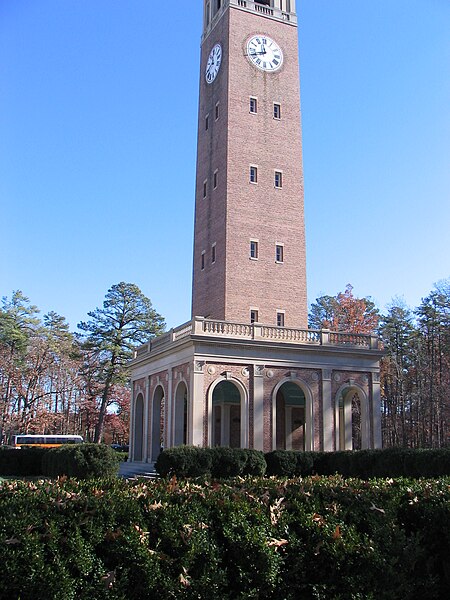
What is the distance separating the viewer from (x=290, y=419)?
4022cm

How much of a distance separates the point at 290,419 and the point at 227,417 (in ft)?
12.9

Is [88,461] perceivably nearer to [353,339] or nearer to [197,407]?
[197,407]

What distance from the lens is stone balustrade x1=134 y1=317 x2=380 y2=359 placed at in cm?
3484

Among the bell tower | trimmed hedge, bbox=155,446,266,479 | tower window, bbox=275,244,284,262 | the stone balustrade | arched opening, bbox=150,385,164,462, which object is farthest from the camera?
tower window, bbox=275,244,284,262

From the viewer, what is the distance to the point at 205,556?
293 inches

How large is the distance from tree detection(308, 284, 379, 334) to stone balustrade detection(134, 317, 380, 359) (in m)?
19.4

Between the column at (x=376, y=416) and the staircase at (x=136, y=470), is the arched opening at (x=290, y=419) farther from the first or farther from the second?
the staircase at (x=136, y=470)

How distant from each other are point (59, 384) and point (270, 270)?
42.1 metres

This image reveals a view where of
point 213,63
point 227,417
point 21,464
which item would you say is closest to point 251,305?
point 227,417

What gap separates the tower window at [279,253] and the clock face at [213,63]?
1360 centimetres

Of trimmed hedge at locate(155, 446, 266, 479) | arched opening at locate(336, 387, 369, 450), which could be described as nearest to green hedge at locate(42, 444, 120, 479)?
trimmed hedge at locate(155, 446, 266, 479)

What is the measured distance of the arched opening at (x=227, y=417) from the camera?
38969 mm

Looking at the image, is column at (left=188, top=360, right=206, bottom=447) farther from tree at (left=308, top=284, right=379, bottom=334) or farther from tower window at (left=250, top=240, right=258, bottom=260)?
tree at (left=308, top=284, right=379, bottom=334)

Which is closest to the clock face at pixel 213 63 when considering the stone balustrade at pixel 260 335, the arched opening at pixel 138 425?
the stone balustrade at pixel 260 335
